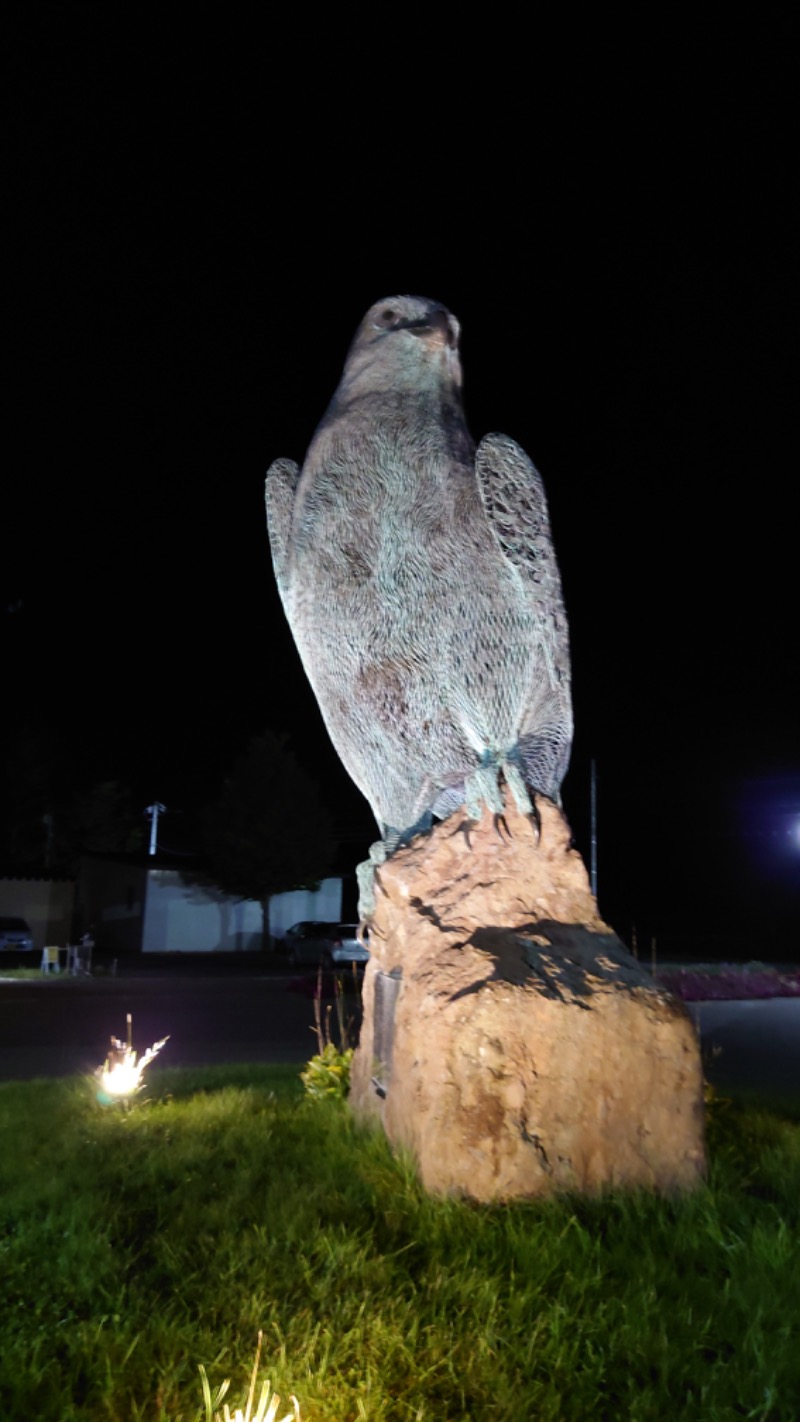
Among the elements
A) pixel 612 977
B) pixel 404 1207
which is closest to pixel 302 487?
pixel 612 977

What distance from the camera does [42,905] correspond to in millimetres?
26953

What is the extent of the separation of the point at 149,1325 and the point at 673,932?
3232 cm

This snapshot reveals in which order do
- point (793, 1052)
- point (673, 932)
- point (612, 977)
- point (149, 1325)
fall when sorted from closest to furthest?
point (149, 1325) → point (612, 977) → point (793, 1052) → point (673, 932)

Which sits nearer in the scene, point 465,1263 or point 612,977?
point 465,1263

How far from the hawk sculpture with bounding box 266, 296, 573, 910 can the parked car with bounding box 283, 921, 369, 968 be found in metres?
14.0

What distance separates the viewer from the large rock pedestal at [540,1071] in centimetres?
331

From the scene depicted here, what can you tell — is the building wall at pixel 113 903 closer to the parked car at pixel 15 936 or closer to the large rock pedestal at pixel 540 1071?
the parked car at pixel 15 936

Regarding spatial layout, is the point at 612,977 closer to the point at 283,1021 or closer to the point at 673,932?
the point at 283,1021

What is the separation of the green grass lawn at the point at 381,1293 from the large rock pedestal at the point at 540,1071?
0.41ft

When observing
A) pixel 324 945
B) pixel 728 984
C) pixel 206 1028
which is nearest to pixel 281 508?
pixel 206 1028

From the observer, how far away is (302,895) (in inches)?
1120

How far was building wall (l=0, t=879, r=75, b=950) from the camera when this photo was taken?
26.5m

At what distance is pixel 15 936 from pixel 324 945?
798 cm

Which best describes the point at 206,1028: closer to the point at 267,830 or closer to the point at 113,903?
the point at 267,830
